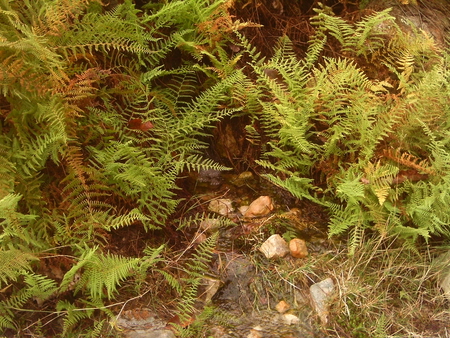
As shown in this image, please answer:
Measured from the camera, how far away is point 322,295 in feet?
8.19

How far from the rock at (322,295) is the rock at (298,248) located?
7.3 inches

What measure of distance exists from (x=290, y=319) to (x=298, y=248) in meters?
0.39

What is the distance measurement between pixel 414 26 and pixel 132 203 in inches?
85.4

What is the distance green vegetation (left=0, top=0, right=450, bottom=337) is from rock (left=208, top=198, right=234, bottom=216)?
0.75 feet

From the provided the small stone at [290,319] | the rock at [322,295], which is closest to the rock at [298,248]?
the rock at [322,295]

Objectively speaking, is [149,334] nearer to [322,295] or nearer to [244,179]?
[322,295]

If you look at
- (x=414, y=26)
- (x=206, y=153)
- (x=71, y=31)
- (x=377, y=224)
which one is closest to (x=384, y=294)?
(x=377, y=224)

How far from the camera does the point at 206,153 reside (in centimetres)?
292

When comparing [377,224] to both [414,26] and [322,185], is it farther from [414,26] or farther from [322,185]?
[414,26]

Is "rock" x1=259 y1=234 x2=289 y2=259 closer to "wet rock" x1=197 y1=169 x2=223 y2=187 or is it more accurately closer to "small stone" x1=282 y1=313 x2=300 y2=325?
"small stone" x1=282 y1=313 x2=300 y2=325

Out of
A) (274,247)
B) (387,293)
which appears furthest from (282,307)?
(387,293)

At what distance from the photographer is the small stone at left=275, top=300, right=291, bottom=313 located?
2.50 metres

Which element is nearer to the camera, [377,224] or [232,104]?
[377,224]

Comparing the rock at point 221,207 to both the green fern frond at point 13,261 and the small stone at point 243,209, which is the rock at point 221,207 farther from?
the green fern frond at point 13,261
